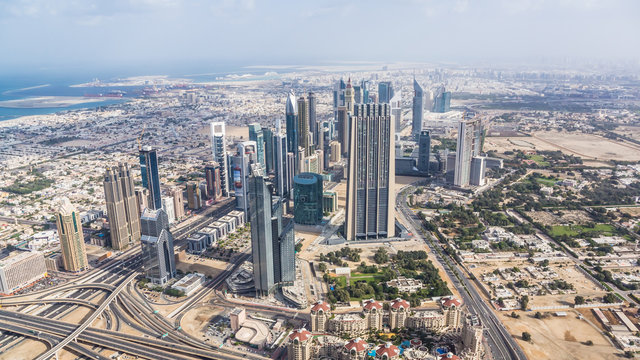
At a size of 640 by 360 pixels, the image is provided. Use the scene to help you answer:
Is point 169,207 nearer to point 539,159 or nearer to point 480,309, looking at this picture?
point 480,309

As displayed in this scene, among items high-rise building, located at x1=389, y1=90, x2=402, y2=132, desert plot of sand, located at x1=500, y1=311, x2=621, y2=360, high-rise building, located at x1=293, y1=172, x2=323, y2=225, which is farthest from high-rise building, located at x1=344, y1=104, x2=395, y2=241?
high-rise building, located at x1=389, y1=90, x2=402, y2=132

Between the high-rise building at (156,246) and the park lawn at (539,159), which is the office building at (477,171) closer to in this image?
the park lawn at (539,159)

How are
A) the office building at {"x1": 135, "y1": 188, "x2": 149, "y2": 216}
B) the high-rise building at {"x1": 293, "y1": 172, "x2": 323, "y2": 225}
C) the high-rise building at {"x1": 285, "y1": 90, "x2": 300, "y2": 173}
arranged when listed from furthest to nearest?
the high-rise building at {"x1": 285, "y1": 90, "x2": 300, "y2": 173}
the high-rise building at {"x1": 293, "y1": 172, "x2": 323, "y2": 225}
the office building at {"x1": 135, "y1": 188, "x2": 149, "y2": 216}

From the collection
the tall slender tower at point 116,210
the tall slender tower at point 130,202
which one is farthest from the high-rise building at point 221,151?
the tall slender tower at point 116,210

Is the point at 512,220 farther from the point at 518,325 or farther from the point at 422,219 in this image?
the point at 518,325

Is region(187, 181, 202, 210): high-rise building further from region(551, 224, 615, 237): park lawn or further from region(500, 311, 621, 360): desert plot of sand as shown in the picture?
region(551, 224, 615, 237): park lawn

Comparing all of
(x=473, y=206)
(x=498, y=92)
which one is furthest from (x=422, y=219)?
(x=498, y=92)
